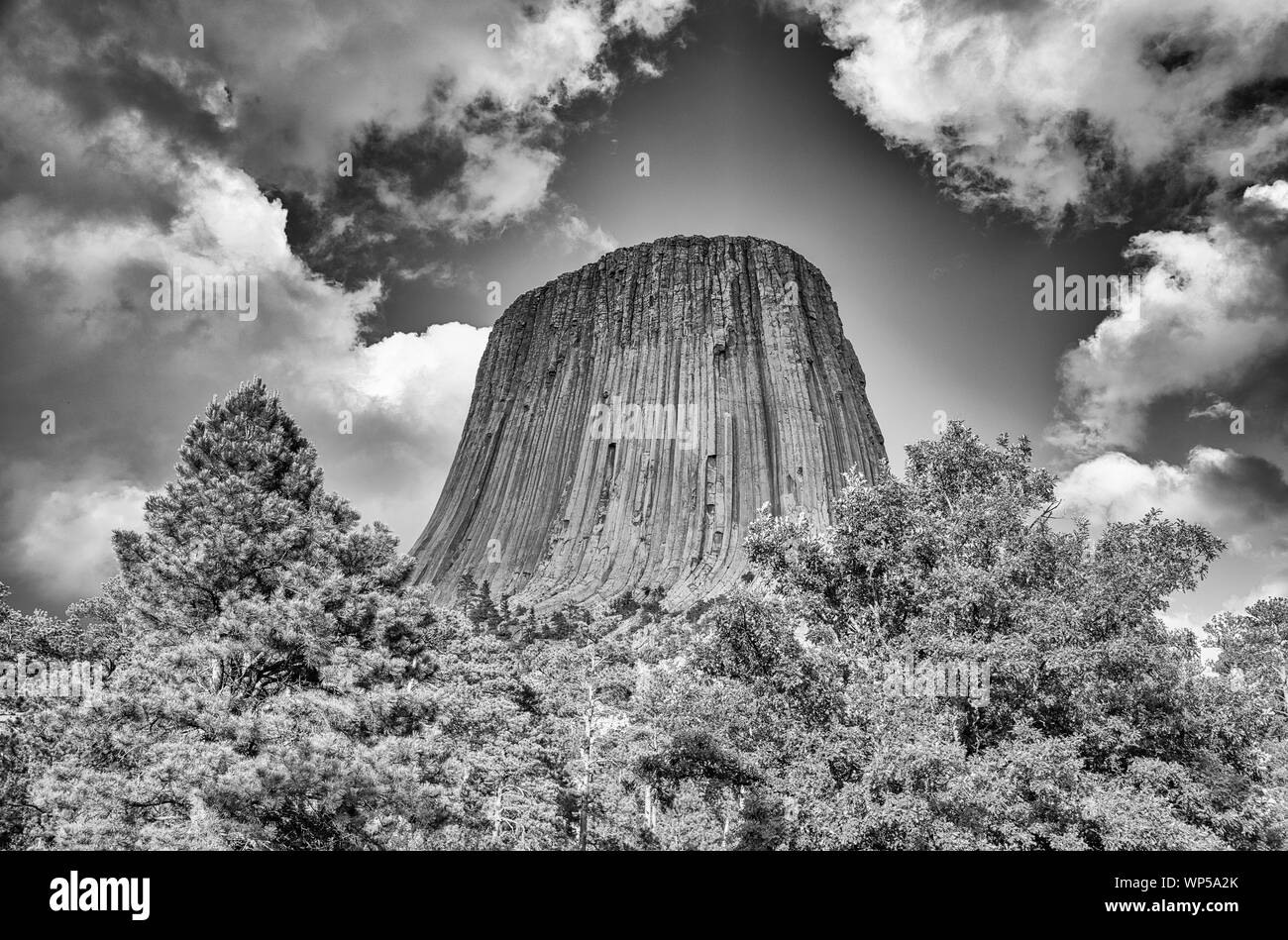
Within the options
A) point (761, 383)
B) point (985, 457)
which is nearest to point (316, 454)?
point (985, 457)

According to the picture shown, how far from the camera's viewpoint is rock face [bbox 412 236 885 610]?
231ft

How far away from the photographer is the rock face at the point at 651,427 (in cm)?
7044

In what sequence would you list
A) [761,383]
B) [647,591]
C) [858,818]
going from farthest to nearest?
[761,383], [647,591], [858,818]

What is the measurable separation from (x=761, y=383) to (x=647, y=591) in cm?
2638

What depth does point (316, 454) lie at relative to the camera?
24656mm

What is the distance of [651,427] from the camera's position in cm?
7850
